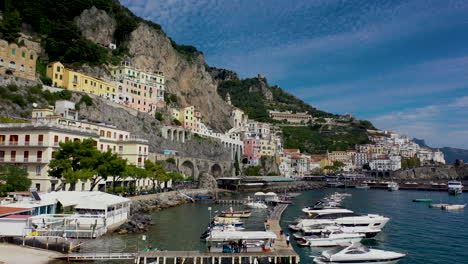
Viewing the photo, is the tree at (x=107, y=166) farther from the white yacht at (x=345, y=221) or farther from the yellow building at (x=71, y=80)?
the yellow building at (x=71, y=80)

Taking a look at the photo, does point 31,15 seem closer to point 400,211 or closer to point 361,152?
point 400,211

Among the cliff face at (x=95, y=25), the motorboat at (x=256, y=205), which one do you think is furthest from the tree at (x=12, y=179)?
the cliff face at (x=95, y=25)

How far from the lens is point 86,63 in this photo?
80.5m

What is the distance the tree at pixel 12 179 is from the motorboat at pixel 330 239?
94.7ft

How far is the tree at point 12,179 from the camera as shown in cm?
3412

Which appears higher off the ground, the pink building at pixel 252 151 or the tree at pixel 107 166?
the pink building at pixel 252 151

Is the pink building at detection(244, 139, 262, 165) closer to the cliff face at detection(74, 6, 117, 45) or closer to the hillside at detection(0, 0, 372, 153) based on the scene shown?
the hillside at detection(0, 0, 372, 153)

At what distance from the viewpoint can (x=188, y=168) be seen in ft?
284

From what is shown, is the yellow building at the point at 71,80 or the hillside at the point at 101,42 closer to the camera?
the yellow building at the point at 71,80

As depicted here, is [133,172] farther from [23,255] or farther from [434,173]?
[434,173]

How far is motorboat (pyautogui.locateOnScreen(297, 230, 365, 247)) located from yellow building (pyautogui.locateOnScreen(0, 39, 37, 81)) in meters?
60.1

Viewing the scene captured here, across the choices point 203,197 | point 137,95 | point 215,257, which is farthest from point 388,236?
point 137,95

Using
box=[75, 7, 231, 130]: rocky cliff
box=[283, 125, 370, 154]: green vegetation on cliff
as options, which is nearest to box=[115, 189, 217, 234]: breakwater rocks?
box=[75, 7, 231, 130]: rocky cliff

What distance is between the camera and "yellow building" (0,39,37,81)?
61.6 m
